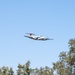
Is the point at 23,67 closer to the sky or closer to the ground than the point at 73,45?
closer to the ground

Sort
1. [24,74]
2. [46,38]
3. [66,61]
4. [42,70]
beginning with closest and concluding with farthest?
1. [46,38]
2. [24,74]
3. [66,61]
4. [42,70]

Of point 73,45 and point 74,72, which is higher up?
point 73,45

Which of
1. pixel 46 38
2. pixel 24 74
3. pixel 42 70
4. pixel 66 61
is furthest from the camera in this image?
pixel 42 70

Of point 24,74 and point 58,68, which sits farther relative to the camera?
point 58,68

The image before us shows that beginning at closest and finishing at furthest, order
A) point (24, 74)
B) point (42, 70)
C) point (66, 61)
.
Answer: point (24, 74) → point (66, 61) → point (42, 70)

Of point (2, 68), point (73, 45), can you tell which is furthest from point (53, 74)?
point (2, 68)

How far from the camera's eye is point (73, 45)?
268ft

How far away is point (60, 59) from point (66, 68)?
211cm

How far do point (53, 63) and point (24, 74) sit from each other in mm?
12908

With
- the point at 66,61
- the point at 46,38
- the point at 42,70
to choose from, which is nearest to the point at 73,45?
the point at 66,61

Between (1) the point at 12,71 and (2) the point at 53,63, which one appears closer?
(1) the point at 12,71

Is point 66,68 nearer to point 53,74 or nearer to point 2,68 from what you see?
point 53,74

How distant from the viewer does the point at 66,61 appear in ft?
265

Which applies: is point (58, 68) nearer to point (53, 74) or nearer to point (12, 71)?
point (53, 74)
